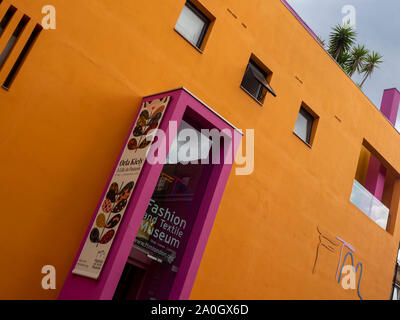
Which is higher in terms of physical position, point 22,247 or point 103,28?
point 103,28

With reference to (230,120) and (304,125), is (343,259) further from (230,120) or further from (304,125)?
(230,120)

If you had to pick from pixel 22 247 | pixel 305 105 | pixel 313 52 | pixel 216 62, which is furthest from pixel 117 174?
pixel 313 52

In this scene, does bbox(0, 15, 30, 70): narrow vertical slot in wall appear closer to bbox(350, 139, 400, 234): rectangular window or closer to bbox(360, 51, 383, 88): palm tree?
bbox(350, 139, 400, 234): rectangular window

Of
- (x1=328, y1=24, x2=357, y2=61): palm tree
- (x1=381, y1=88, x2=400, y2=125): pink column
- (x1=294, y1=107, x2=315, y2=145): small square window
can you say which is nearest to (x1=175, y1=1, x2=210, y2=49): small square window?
(x1=294, y1=107, x2=315, y2=145): small square window

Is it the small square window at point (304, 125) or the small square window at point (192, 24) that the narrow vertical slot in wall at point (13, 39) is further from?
the small square window at point (304, 125)

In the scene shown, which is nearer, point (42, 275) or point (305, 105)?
point (42, 275)

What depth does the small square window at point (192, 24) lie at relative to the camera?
752 centimetres

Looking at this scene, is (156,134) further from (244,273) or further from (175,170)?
(244,273)

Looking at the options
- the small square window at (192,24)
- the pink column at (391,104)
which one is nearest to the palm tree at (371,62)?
the pink column at (391,104)

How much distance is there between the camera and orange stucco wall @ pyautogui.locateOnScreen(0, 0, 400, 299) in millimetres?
5312

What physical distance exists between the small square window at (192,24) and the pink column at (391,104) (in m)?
8.95

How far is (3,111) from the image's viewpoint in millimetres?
5109

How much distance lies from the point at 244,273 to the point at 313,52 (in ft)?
19.5

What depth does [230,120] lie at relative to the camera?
7.97m
